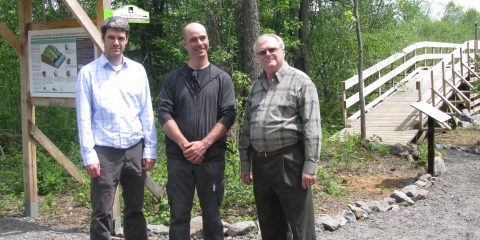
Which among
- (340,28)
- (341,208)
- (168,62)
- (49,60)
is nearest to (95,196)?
(49,60)

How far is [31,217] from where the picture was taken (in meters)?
5.88

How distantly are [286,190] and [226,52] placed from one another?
5.42 metres

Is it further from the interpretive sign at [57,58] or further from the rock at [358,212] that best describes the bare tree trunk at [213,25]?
the rock at [358,212]

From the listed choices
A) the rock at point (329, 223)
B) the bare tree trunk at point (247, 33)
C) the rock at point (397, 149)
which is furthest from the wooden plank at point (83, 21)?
the rock at point (397, 149)

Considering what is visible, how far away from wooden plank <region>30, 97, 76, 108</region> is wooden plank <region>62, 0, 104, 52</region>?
2.56ft

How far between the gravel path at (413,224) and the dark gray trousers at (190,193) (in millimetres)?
1144

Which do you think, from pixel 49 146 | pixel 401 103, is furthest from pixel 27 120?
pixel 401 103

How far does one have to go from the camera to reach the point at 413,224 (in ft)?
17.8

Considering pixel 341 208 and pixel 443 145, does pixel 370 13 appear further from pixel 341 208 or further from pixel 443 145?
pixel 341 208

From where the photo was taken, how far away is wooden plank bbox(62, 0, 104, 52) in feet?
15.9

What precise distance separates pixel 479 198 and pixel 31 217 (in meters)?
5.36

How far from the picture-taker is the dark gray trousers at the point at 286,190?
3650 mm

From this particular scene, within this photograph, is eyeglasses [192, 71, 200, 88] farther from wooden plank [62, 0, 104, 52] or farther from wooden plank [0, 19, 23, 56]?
wooden plank [0, 19, 23, 56]

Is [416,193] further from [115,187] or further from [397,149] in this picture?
[115,187]
